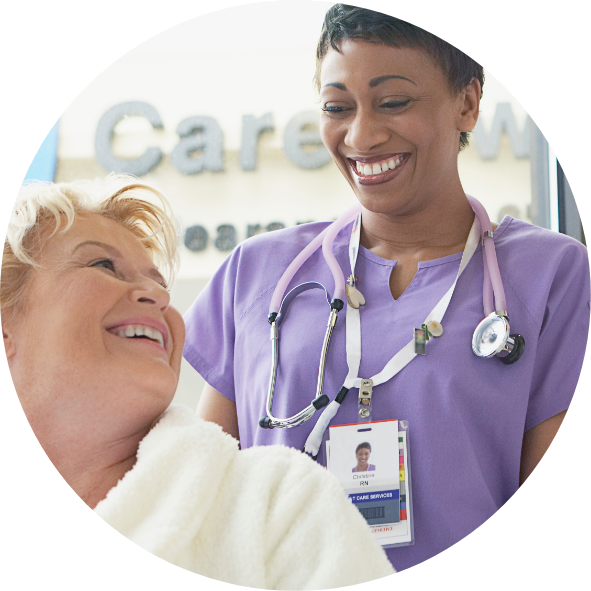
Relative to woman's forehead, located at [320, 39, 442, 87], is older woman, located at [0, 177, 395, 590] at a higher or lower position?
lower

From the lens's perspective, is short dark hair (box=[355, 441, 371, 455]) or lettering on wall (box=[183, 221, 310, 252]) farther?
lettering on wall (box=[183, 221, 310, 252])

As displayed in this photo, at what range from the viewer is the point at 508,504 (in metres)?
0.95

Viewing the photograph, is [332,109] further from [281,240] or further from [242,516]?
[242,516]

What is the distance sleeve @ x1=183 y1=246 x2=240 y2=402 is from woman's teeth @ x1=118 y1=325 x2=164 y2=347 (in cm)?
5

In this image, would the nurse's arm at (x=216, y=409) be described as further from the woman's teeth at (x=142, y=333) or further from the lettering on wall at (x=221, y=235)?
the lettering on wall at (x=221, y=235)

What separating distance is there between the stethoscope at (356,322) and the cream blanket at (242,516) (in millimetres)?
61

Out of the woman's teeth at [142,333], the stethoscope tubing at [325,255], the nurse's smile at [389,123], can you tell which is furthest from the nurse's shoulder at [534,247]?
the woman's teeth at [142,333]

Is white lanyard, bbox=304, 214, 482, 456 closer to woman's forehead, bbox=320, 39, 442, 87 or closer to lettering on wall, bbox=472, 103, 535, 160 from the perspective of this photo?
lettering on wall, bbox=472, 103, 535, 160

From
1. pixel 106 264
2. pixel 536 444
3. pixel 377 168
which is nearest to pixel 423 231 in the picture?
pixel 377 168

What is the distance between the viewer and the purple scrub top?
905 millimetres

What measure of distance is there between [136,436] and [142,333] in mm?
143

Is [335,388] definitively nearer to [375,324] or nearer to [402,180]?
[375,324]

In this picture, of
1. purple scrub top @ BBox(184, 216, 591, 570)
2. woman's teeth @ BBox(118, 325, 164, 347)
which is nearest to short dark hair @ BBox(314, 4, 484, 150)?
purple scrub top @ BBox(184, 216, 591, 570)

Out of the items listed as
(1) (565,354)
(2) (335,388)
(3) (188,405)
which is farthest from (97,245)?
(1) (565,354)
